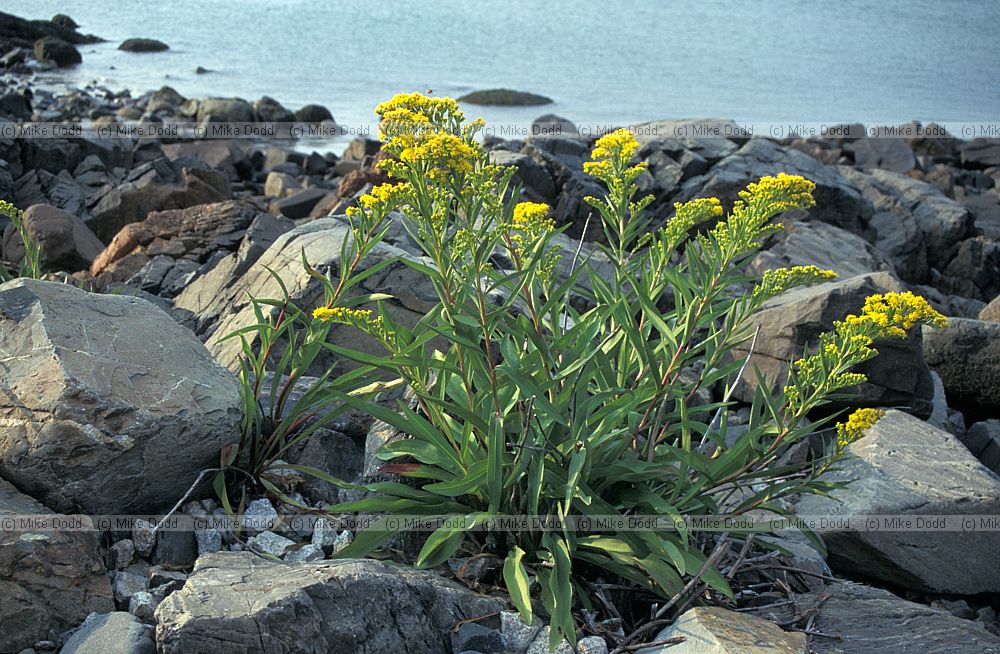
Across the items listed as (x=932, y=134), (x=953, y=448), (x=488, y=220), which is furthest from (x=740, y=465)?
(x=932, y=134)

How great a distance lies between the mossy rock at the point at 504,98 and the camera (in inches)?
997

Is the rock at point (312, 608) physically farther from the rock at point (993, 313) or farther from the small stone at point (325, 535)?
the rock at point (993, 313)

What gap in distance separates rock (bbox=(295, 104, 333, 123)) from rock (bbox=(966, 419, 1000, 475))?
58.1ft

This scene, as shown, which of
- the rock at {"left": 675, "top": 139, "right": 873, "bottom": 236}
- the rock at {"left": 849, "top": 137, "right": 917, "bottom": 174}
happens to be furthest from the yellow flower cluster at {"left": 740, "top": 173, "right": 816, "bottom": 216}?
the rock at {"left": 849, "top": 137, "right": 917, "bottom": 174}

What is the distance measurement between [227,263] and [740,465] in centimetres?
400

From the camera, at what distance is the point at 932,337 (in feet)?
23.8

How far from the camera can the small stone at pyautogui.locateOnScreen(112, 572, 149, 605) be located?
131 inches

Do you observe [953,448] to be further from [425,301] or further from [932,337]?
[425,301]

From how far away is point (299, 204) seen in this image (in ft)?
41.5

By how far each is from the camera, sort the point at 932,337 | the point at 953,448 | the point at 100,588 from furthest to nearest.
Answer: the point at 932,337 < the point at 953,448 < the point at 100,588

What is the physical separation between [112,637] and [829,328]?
14.5 feet

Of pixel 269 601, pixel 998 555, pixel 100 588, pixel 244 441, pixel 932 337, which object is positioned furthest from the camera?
pixel 932 337

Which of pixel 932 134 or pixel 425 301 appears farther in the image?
pixel 932 134

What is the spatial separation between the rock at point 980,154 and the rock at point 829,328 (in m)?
17.4
